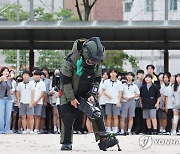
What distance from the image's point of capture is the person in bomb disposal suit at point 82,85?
11922 mm

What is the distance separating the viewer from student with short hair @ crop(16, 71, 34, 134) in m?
20.1

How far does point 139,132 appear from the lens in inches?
795

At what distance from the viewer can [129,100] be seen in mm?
20125

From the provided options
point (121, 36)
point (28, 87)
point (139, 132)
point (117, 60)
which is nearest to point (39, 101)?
point (28, 87)

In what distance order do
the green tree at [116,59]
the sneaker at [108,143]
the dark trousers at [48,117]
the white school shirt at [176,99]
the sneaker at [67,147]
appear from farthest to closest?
1. the green tree at [116,59]
2. the dark trousers at [48,117]
3. the white school shirt at [176,99]
4. the sneaker at [67,147]
5. the sneaker at [108,143]

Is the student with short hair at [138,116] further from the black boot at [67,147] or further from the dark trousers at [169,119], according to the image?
the black boot at [67,147]

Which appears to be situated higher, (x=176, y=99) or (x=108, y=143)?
(x=108, y=143)

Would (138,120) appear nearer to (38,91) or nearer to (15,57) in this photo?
(38,91)

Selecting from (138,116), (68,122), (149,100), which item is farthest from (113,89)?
(68,122)

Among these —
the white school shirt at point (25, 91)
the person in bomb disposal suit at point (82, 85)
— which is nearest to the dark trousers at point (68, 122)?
the person in bomb disposal suit at point (82, 85)

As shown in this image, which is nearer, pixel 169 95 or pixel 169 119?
pixel 169 95

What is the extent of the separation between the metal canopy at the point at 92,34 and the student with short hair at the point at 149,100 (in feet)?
7.61

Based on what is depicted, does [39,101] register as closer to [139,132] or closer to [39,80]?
→ [39,80]

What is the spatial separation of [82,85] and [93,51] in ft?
2.15
